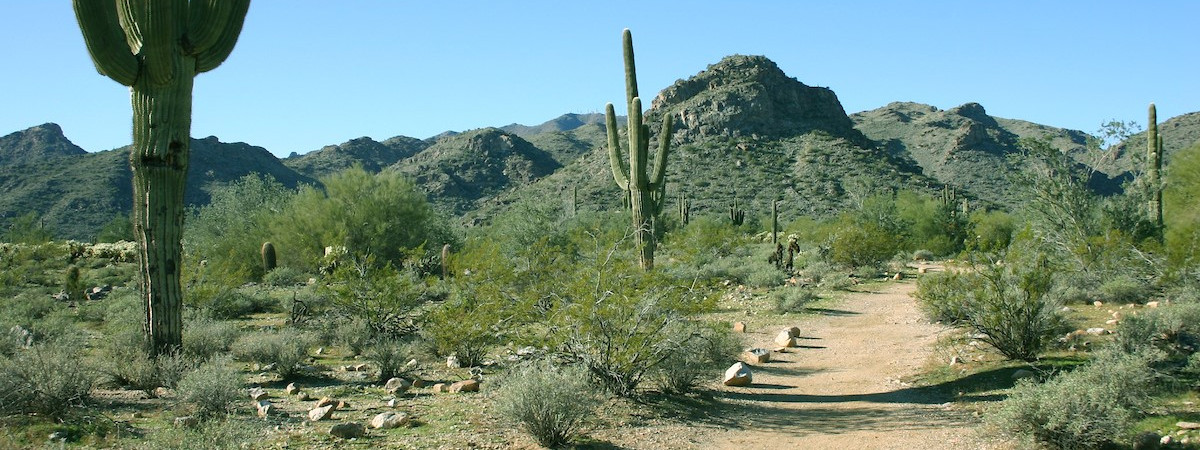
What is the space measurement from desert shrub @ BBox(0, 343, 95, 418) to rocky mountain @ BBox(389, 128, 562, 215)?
208 feet

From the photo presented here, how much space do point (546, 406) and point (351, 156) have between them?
10276cm

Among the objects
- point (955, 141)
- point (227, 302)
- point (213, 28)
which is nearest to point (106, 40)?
point (213, 28)

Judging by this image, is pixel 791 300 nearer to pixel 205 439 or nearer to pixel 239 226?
pixel 205 439

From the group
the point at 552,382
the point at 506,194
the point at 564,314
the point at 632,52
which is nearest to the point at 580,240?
the point at 564,314

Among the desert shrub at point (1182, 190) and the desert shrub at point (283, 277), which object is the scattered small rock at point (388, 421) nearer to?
the desert shrub at point (1182, 190)

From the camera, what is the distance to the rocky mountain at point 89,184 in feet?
191

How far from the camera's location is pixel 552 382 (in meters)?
6.81

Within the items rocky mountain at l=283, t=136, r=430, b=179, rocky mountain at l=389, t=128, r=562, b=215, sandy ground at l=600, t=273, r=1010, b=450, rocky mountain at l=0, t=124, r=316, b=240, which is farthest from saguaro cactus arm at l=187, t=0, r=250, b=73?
rocky mountain at l=283, t=136, r=430, b=179

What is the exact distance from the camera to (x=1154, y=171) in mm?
20969

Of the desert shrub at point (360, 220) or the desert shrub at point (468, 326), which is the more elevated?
the desert shrub at point (360, 220)

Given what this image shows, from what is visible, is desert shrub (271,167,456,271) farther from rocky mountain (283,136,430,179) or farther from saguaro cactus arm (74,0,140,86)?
rocky mountain (283,136,430,179)

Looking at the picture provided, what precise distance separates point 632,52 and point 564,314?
987 centimetres

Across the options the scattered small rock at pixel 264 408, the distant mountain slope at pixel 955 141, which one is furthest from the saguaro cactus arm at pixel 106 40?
the distant mountain slope at pixel 955 141

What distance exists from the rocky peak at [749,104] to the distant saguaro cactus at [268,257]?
46734mm
